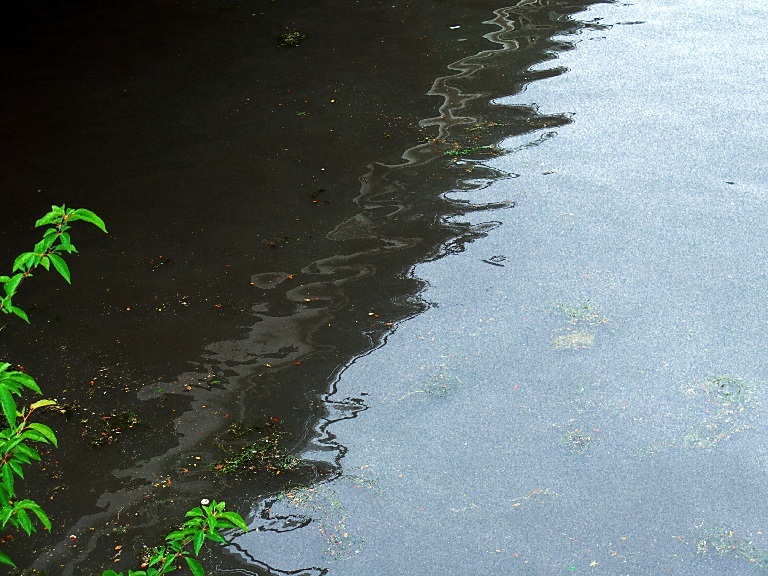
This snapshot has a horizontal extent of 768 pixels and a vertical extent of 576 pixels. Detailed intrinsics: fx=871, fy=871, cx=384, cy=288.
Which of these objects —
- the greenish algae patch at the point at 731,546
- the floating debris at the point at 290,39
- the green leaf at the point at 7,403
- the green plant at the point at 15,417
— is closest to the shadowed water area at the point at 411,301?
the greenish algae patch at the point at 731,546

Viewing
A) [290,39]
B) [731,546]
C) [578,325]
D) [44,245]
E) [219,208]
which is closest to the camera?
[44,245]

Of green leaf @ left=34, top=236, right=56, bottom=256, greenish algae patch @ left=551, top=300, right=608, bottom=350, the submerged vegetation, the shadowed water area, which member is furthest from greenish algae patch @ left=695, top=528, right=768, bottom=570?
green leaf @ left=34, top=236, right=56, bottom=256

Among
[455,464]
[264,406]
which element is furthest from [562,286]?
[264,406]

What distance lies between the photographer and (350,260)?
431 centimetres

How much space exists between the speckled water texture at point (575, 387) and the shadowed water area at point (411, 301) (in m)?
0.01

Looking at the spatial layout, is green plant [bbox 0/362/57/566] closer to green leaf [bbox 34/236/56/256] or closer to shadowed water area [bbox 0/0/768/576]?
green leaf [bbox 34/236/56/256]

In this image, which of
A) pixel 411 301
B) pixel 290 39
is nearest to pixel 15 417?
pixel 411 301

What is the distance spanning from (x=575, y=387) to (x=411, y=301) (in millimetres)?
903

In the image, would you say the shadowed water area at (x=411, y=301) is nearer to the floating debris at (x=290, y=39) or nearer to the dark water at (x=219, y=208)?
the dark water at (x=219, y=208)

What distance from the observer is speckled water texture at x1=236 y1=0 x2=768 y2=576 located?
2887 mm

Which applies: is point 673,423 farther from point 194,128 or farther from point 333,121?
point 194,128

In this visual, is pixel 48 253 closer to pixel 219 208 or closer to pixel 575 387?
pixel 575 387

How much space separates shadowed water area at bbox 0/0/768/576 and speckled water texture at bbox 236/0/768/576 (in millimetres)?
13

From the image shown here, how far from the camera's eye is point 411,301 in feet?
13.2
